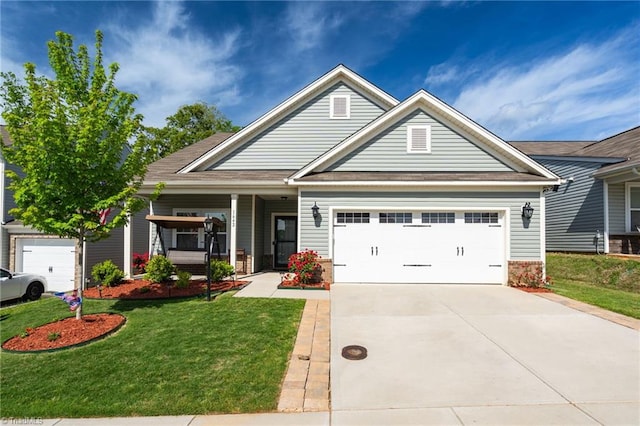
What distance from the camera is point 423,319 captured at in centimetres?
650

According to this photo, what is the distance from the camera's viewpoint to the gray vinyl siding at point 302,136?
12828 millimetres

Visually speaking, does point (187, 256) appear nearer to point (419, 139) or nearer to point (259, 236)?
point (259, 236)

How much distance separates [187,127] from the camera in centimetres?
3250

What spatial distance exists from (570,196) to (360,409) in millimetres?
16058

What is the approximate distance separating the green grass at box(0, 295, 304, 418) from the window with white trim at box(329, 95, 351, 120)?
8.78 m

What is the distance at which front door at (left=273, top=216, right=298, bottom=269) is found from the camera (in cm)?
1376

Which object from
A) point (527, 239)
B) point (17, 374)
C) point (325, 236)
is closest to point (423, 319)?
point (325, 236)

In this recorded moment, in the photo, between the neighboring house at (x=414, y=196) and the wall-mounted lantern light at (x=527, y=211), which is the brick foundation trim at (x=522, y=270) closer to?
the neighboring house at (x=414, y=196)

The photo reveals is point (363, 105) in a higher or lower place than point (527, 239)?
higher

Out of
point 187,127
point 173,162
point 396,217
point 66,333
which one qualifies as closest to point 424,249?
point 396,217

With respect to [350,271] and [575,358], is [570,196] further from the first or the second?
[575,358]

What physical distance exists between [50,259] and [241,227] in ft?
27.0

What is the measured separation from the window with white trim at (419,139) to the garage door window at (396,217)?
2.23m

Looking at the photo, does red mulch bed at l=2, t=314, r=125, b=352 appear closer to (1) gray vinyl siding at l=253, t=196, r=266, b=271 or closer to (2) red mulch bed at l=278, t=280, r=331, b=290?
(2) red mulch bed at l=278, t=280, r=331, b=290
